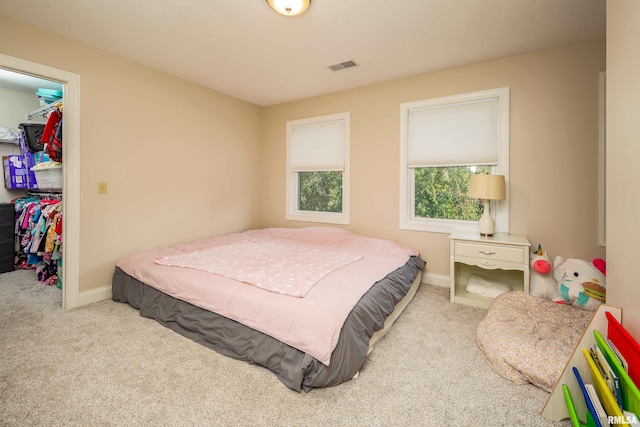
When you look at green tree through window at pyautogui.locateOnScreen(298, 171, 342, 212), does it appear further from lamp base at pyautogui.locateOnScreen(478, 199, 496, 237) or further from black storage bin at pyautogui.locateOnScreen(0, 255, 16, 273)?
black storage bin at pyautogui.locateOnScreen(0, 255, 16, 273)

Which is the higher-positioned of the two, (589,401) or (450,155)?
(450,155)

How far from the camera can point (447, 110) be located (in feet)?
10.0

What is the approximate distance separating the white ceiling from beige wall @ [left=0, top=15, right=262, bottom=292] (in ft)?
0.66

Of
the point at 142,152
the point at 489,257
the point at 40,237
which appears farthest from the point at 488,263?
the point at 40,237

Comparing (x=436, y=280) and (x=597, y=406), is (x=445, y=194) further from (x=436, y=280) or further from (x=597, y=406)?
(x=597, y=406)

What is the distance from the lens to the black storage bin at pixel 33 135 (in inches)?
133

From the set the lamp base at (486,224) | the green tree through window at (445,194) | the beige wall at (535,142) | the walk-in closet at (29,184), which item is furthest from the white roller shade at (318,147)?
the walk-in closet at (29,184)

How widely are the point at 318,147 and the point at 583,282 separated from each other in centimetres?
306

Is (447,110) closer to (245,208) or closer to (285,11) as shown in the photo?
(285,11)

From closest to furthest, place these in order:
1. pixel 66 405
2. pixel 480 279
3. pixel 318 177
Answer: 1. pixel 66 405
2. pixel 480 279
3. pixel 318 177

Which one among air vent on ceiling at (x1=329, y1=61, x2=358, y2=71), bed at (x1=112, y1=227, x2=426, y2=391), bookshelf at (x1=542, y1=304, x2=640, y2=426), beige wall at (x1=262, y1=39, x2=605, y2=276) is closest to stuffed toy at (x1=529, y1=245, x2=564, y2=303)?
beige wall at (x1=262, y1=39, x2=605, y2=276)

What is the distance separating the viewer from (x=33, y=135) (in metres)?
3.43

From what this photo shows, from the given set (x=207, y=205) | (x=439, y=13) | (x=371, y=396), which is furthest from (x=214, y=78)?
(x=371, y=396)

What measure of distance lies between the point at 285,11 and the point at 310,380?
2.36 meters
